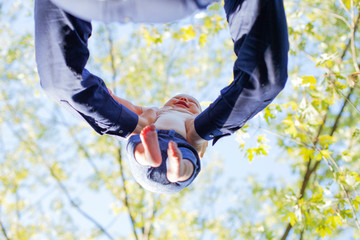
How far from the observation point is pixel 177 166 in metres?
1.72

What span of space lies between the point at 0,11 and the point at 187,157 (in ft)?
20.4

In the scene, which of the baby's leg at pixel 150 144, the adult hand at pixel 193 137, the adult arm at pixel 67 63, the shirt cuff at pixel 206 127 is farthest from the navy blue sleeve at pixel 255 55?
the adult arm at pixel 67 63

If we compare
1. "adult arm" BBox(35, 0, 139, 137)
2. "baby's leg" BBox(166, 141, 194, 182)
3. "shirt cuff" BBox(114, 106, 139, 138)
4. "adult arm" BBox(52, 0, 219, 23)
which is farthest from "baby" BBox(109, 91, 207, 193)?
"adult arm" BBox(52, 0, 219, 23)

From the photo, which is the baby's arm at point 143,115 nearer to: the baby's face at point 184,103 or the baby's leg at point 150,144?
the baby's face at point 184,103

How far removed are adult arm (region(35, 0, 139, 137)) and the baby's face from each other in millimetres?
777

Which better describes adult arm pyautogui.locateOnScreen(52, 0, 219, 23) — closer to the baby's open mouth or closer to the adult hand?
the adult hand

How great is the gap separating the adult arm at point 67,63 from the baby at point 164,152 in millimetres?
309

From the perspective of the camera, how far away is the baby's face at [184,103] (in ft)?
8.75

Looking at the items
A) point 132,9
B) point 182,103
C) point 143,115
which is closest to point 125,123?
point 143,115

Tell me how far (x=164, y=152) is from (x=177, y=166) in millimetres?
251

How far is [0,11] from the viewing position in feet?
21.3

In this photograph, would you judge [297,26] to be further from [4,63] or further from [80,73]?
[4,63]

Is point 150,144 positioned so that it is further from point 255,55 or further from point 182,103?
point 182,103

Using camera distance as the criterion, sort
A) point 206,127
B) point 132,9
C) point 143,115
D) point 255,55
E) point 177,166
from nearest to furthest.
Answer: point 132,9
point 255,55
point 177,166
point 206,127
point 143,115
